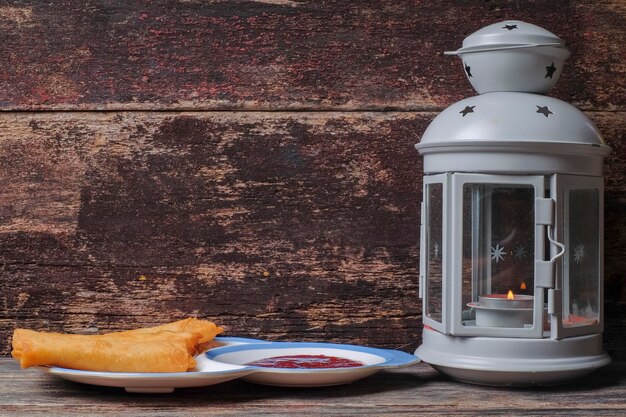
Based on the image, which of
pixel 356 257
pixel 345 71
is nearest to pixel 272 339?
pixel 356 257

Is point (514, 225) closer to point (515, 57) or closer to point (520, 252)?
point (520, 252)

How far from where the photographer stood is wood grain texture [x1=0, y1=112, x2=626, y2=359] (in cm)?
124

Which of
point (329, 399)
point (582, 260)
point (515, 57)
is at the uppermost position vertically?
point (515, 57)

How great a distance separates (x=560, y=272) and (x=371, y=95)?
382 millimetres

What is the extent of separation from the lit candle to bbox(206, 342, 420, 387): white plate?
10 cm

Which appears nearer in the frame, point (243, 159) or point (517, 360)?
point (517, 360)

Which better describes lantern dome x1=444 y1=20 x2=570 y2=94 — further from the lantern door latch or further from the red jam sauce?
the red jam sauce

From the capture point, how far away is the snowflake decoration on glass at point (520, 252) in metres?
1.06

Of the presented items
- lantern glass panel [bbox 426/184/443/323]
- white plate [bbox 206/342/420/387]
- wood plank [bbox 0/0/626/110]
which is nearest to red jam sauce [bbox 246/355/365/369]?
white plate [bbox 206/342/420/387]

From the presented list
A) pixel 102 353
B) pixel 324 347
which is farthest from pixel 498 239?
pixel 102 353

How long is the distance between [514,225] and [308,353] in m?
0.31

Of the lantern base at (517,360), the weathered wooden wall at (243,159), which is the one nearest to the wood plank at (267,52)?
the weathered wooden wall at (243,159)

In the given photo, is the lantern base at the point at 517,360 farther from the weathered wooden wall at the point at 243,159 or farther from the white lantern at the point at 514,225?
the weathered wooden wall at the point at 243,159

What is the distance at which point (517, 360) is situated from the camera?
39.4 inches
